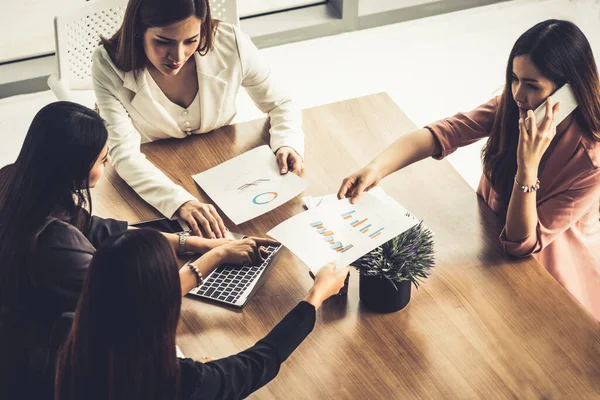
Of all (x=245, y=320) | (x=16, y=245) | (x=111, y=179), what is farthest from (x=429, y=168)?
(x=16, y=245)

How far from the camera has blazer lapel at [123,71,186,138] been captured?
7.01ft

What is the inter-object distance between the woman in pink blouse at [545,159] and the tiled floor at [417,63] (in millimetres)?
1446

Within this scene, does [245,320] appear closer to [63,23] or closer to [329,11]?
[63,23]

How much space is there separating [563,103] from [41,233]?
1229mm

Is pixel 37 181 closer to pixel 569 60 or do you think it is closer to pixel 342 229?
pixel 342 229

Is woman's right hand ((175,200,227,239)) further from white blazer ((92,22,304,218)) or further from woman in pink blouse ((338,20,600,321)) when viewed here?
woman in pink blouse ((338,20,600,321))

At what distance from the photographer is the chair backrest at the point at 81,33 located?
2551 mm

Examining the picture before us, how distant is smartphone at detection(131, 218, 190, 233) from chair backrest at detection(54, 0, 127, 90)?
96cm

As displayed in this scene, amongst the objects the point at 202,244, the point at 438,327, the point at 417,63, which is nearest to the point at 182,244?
the point at 202,244

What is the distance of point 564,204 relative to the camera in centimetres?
183

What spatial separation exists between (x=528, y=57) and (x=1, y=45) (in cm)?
290

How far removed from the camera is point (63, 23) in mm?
2533

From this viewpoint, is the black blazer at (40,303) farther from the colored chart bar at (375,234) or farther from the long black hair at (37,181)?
the colored chart bar at (375,234)

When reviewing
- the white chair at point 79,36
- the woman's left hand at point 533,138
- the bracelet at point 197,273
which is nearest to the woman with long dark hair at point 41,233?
the bracelet at point 197,273
